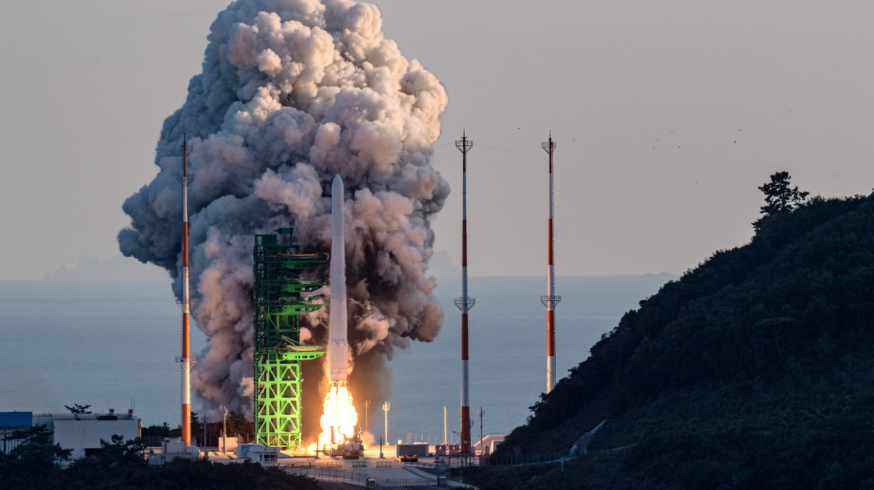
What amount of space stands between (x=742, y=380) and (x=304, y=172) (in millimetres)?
28967

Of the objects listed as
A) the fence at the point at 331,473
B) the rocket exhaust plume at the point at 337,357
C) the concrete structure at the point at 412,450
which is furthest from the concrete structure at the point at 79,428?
the concrete structure at the point at 412,450

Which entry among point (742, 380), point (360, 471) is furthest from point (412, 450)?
Answer: point (742, 380)

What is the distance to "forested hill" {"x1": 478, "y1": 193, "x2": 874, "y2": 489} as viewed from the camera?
55.9m

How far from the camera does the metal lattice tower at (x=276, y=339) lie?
8031 centimetres

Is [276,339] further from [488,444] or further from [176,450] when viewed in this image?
[488,444]

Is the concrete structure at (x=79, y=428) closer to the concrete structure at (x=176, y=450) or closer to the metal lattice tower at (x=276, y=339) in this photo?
the concrete structure at (x=176, y=450)

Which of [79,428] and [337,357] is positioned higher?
[337,357]

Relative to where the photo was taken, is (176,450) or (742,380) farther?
(176,450)

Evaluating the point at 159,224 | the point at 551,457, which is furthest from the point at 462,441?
the point at 159,224

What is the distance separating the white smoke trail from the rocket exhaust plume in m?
4.26

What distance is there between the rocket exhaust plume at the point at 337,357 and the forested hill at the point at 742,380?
30.2 feet

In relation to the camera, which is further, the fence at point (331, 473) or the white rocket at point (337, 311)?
the white rocket at point (337, 311)

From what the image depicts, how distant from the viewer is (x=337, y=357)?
261 feet

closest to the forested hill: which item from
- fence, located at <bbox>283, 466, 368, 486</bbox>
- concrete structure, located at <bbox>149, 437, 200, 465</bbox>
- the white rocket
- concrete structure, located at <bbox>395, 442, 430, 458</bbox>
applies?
concrete structure, located at <bbox>395, 442, 430, 458</bbox>
